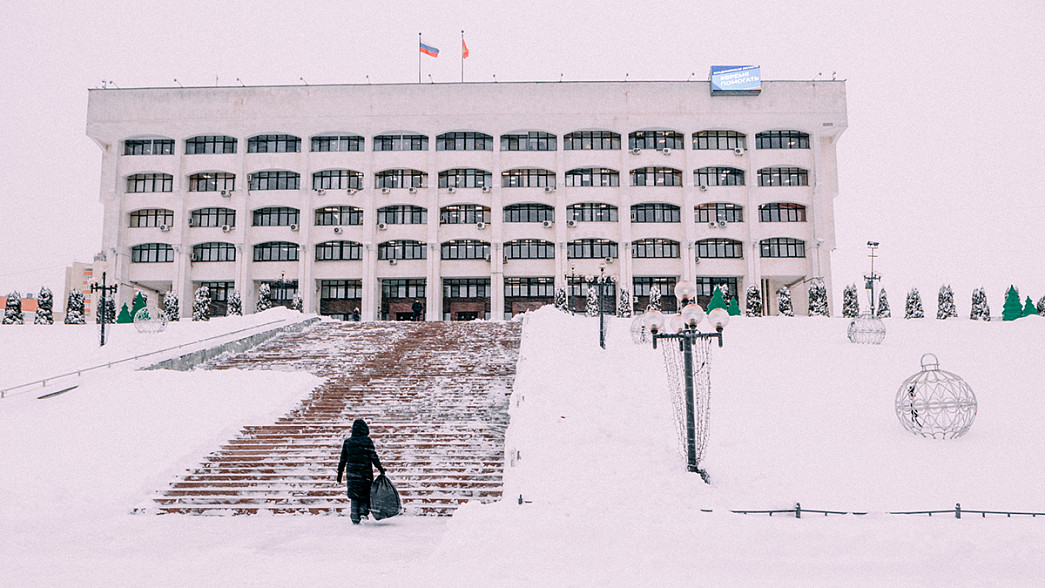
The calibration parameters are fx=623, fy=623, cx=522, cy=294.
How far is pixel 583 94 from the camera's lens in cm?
4619

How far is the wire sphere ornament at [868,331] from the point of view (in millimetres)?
21625

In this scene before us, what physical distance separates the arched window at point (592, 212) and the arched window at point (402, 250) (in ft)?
37.1

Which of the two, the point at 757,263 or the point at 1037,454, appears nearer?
the point at 1037,454

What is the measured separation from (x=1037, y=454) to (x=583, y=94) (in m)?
39.7

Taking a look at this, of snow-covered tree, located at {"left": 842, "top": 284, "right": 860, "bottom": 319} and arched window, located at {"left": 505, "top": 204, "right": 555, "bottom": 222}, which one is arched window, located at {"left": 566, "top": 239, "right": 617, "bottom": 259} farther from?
snow-covered tree, located at {"left": 842, "top": 284, "right": 860, "bottom": 319}

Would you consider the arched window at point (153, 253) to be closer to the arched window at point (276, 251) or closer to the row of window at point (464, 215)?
the row of window at point (464, 215)

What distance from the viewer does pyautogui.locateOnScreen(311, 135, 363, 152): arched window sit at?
47.1 meters

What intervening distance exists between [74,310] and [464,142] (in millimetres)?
27083

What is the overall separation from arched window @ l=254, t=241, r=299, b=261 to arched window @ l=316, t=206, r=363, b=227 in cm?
268

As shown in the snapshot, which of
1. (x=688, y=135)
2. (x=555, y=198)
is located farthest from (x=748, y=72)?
(x=555, y=198)

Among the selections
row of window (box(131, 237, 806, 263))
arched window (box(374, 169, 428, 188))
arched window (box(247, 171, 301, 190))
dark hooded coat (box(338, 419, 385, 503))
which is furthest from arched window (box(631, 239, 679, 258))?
dark hooded coat (box(338, 419, 385, 503))

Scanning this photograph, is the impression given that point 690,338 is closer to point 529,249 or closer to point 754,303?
point 754,303

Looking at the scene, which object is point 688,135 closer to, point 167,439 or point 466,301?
point 466,301

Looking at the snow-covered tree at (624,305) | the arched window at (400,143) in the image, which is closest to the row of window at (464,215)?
the arched window at (400,143)
